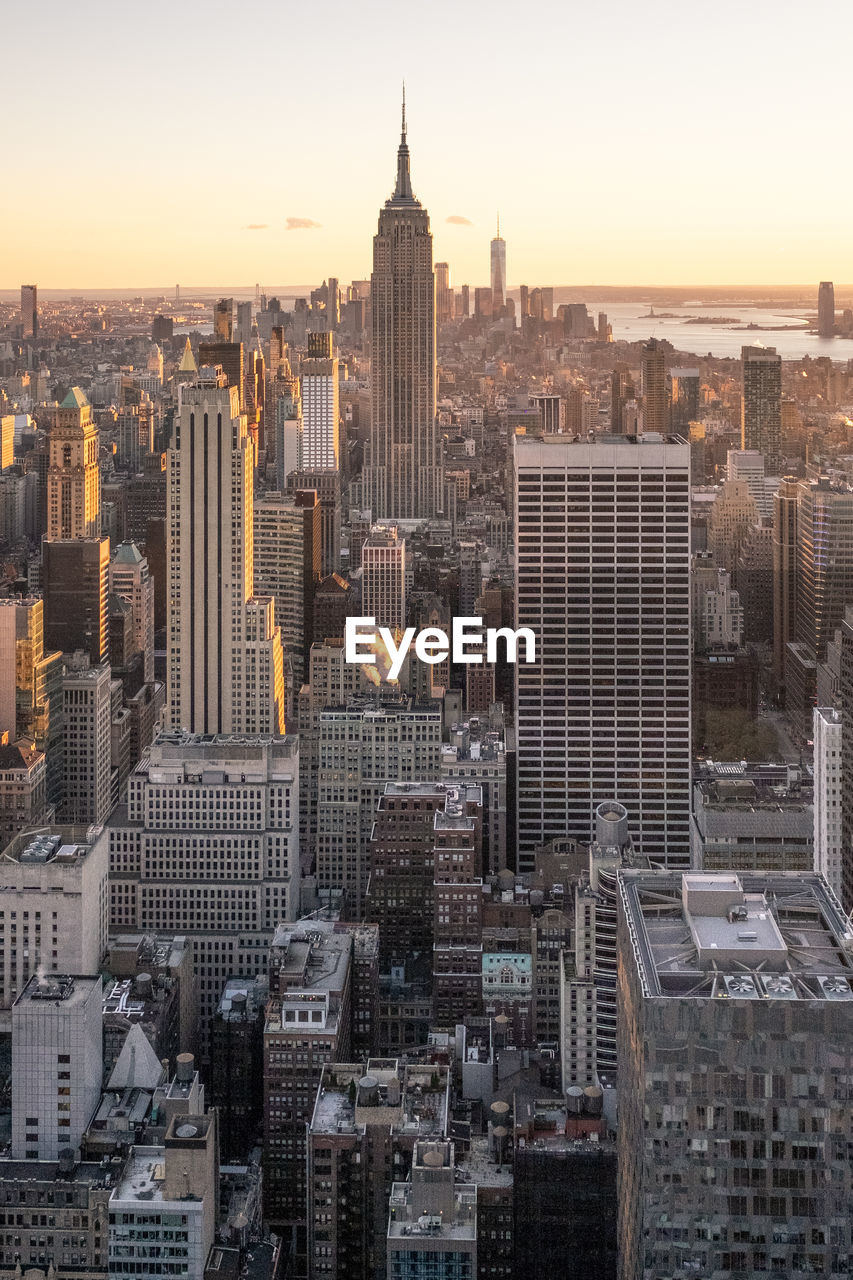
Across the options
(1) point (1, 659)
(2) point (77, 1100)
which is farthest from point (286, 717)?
(2) point (77, 1100)

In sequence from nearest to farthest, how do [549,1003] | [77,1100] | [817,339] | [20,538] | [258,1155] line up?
[77,1100]
[258,1155]
[549,1003]
[817,339]
[20,538]

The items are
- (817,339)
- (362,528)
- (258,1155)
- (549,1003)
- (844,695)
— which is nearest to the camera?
(258,1155)

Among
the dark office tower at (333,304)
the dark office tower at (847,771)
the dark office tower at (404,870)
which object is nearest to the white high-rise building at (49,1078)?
the dark office tower at (404,870)

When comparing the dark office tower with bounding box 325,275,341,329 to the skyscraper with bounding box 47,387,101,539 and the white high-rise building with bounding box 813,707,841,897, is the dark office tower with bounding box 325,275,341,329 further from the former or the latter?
the white high-rise building with bounding box 813,707,841,897

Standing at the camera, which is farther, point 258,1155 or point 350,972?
point 350,972

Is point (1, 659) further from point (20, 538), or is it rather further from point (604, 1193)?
point (604, 1193)

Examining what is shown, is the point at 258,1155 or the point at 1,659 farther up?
the point at 1,659
